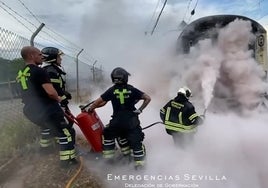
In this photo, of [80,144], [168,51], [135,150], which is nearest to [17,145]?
[80,144]

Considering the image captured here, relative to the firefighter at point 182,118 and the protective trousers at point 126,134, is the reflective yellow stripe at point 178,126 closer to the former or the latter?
the firefighter at point 182,118

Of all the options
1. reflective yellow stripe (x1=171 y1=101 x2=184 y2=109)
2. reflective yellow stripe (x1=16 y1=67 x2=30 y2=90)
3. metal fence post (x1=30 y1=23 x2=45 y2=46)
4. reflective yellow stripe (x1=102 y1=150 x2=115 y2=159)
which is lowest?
reflective yellow stripe (x1=102 y1=150 x2=115 y2=159)

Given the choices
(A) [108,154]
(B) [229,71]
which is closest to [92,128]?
(A) [108,154]

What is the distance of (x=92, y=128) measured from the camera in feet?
19.5

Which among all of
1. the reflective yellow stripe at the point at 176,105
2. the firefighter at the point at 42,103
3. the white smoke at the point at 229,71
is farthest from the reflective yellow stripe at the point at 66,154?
the white smoke at the point at 229,71

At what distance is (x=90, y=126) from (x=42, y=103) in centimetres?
99

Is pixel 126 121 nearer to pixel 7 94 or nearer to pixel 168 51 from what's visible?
pixel 7 94

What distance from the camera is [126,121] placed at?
18.3ft

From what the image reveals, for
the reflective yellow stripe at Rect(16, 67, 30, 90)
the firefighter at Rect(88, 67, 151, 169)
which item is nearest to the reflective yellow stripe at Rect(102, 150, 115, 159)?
the firefighter at Rect(88, 67, 151, 169)

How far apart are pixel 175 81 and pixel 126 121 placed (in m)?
4.79

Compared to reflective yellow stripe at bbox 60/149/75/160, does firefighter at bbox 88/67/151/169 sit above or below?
above

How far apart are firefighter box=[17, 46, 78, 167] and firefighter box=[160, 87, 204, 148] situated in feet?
5.97

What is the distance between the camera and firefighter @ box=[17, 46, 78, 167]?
16.8 feet

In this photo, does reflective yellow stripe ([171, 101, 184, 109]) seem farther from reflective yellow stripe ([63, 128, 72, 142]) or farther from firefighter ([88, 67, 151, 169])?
reflective yellow stripe ([63, 128, 72, 142])
